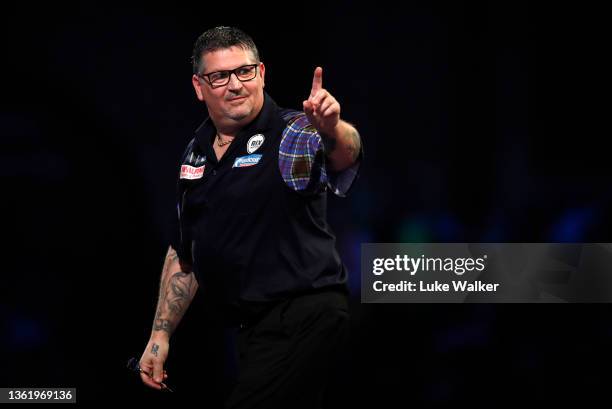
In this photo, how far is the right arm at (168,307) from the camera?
3076mm

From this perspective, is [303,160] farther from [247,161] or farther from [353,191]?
[353,191]

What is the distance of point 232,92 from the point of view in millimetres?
2879

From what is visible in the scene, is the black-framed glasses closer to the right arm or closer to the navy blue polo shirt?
the navy blue polo shirt

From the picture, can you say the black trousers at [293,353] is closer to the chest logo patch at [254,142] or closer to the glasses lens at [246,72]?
the chest logo patch at [254,142]

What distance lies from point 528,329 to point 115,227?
2422 mm

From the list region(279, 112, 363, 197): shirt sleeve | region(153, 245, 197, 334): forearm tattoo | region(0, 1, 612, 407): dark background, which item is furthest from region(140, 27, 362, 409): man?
region(0, 1, 612, 407): dark background

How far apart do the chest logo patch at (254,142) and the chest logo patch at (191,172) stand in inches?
10.1

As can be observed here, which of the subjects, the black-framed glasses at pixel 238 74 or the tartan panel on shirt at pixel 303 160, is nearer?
the tartan panel on shirt at pixel 303 160

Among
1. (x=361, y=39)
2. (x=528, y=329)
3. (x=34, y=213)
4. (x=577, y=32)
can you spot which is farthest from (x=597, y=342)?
(x=34, y=213)

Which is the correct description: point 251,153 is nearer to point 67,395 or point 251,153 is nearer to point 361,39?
point 361,39

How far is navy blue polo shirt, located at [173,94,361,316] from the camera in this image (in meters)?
2.59

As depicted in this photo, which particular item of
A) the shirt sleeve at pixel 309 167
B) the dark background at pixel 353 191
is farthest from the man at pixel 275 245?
the dark background at pixel 353 191

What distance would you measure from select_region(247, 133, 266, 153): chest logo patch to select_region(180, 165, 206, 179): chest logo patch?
0.26 m

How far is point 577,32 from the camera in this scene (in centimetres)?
446
